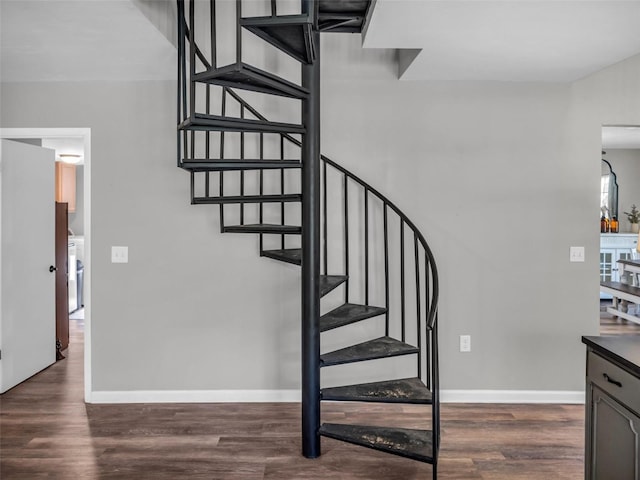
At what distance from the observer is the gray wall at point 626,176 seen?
7.09 m

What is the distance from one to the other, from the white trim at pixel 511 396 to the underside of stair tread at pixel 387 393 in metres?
0.80

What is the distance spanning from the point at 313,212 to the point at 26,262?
2678 millimetres

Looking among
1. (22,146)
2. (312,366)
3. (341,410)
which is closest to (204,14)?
(22,146)

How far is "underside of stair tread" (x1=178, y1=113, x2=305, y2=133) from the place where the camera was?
231 cm

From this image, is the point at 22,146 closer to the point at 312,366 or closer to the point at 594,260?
the point at 312,366

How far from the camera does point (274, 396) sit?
3.38m

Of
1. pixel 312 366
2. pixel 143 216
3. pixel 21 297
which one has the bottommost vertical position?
pixel 312 366

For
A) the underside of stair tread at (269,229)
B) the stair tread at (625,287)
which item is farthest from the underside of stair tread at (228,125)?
the stair tread at (625,287)

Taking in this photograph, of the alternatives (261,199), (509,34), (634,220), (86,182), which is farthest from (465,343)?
(634,220)

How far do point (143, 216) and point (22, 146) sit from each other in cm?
132

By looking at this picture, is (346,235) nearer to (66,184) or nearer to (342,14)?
(342,14)

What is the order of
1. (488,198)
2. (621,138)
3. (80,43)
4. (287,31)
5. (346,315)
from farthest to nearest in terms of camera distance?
1. (621,138)
2. (488,198)
3. (346,315)
4. (80,43)
5. (287,31)

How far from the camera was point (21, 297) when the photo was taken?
3750mm

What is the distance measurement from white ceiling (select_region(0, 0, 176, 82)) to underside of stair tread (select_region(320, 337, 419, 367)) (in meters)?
2.08
